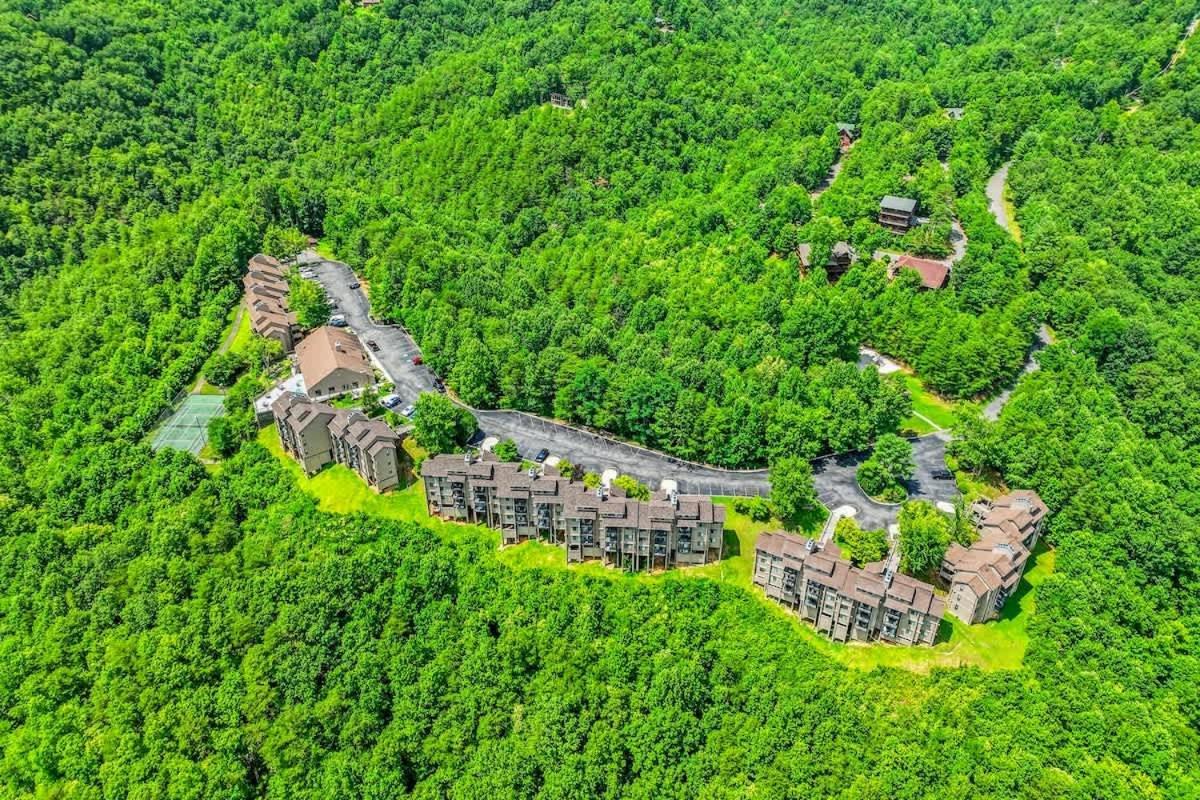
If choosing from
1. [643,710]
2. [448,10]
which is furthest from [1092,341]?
[448,10]

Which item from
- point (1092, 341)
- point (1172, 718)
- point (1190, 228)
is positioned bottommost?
point (1172, 718)

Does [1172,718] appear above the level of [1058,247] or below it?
below

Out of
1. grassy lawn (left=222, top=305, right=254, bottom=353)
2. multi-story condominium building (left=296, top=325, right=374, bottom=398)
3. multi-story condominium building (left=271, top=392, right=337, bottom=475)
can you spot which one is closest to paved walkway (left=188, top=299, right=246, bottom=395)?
grassy lawn (left=222, top=305, right=254, bottom=353)

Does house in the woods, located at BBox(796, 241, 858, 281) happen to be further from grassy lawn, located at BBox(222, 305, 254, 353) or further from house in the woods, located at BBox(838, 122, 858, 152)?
grassy lawn, located at BBox(222, 305, 254, 353)

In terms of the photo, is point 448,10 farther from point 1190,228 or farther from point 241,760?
point 241,760

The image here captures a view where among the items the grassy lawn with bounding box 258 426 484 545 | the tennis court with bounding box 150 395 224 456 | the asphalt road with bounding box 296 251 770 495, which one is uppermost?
the asphalt road with bounding box 296 251 770 495
